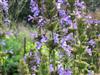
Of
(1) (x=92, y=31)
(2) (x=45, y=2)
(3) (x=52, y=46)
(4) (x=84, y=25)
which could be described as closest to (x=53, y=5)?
(2) (x=45, y=2)

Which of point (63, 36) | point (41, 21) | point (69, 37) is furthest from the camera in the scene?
point (69, 37)

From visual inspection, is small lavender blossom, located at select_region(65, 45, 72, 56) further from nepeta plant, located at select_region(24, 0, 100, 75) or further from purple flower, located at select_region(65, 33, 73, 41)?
purple flower, located at select_region(65, 33, 73, 41)

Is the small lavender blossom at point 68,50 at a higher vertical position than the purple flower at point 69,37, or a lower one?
lower

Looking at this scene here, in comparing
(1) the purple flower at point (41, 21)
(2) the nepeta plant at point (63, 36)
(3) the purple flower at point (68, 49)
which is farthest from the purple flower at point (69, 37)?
(1) the purple flower at point (41, 21)

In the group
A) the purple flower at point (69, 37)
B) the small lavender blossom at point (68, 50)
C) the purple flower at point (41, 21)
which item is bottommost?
the small lavender blossom at point (68, 50)

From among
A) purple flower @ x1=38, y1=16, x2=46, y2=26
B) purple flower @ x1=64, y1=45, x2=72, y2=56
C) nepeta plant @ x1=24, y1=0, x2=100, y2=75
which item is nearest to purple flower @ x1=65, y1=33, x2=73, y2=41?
nepeta plant @ x1=24, y1=0, x2=100, y2=75

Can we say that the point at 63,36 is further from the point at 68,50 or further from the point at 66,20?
the point at 66,20

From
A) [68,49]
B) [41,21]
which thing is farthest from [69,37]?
[41,21]

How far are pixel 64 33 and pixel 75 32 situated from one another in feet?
1.27

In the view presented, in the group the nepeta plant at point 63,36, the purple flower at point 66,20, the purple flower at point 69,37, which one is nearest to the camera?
the nepeta plant at point 63,36

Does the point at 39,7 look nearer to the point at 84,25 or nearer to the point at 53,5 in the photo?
the point at 53,5

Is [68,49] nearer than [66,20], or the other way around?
[68,49]

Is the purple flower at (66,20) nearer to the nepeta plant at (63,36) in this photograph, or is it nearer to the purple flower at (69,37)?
the nepeta plant at (63,36)

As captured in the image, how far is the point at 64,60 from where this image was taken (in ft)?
16.5
